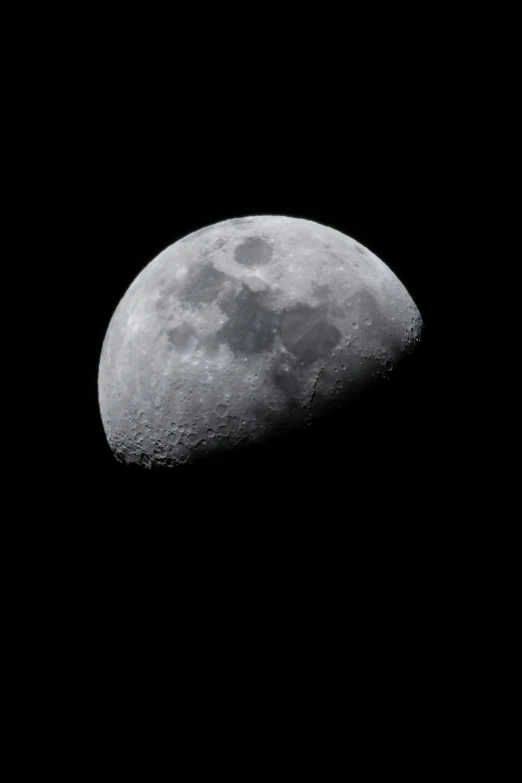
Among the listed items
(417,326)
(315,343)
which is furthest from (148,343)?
(417,326)

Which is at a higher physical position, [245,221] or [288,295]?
[245,221]

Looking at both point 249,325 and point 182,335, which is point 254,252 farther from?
point 182,335

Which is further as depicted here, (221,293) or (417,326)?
(417,326)

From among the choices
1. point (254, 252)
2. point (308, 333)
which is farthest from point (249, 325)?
point (254, 252)

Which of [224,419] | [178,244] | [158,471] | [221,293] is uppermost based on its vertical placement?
[178,244]

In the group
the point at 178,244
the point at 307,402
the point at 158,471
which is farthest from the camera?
the point at 178,244

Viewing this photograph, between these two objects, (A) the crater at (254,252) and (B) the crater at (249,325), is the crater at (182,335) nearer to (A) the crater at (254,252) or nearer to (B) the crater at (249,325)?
(B) the crater at (249,325)

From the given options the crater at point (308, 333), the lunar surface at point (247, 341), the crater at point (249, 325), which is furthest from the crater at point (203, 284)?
the crater at point (308, 333)

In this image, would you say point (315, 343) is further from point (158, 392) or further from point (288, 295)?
point (158, 392)
